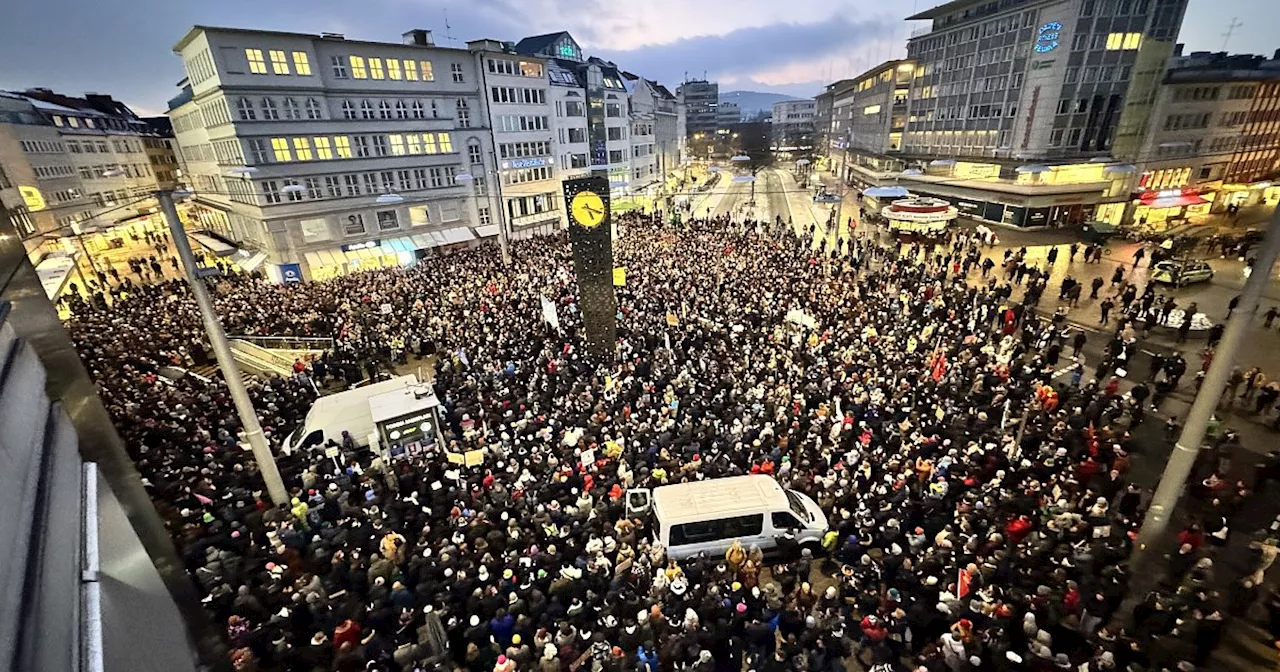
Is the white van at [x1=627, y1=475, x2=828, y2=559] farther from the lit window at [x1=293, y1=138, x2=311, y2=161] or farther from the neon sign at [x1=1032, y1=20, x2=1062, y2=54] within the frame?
the neon sign at [x1=1032, y1=20, x2=1062, y2=54]

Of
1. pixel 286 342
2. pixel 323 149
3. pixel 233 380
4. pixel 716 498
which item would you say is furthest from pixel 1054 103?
pixel 233 380

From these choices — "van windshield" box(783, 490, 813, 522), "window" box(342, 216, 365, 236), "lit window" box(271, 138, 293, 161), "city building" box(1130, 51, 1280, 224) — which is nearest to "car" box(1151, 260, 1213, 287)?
"city building" box(1130, 51, 1280, 224)

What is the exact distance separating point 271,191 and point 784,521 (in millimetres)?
33288

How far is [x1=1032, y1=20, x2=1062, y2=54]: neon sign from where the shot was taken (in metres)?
38.4

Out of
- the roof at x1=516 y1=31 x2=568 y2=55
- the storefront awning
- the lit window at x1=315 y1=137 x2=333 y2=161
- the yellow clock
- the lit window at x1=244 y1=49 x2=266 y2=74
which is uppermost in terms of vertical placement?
the roof at x1=516 y1=31 x2=568 y2=55

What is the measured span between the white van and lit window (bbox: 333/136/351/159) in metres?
32.1

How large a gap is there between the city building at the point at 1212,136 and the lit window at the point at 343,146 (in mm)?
53522

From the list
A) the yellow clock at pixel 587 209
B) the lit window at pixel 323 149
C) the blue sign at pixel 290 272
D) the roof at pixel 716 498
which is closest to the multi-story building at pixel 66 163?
the blue sign at pixel 290 272

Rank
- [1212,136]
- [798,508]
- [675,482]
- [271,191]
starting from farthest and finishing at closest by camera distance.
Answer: [1212,136], [271,191], [675,482], [798,508]

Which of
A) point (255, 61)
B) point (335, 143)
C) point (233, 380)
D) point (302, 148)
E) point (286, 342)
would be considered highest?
point (255, 61)

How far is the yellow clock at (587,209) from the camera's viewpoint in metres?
19.3

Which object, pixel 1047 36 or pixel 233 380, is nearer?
pixel 233 380

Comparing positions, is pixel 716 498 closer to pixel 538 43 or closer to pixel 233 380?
pixel 233 380

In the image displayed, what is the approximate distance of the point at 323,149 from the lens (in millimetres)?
31781
